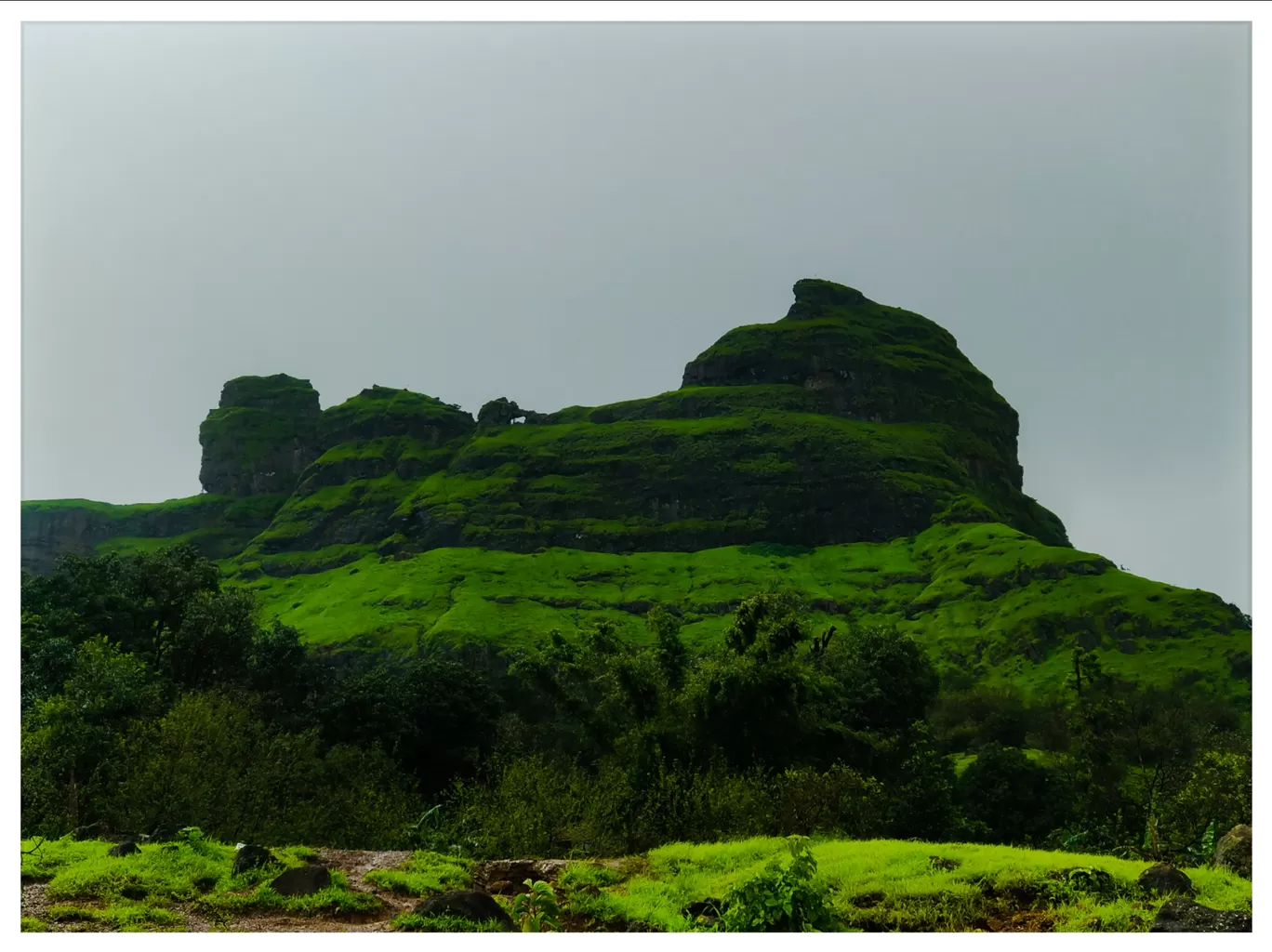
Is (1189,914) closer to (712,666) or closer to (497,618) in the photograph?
(712,666)

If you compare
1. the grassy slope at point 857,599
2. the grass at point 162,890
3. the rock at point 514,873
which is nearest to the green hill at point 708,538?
the grassy slope at point 857,599

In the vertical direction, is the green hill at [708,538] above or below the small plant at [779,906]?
above

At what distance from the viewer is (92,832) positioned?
24906mm

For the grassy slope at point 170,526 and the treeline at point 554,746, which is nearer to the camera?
the treeline at point 554,746

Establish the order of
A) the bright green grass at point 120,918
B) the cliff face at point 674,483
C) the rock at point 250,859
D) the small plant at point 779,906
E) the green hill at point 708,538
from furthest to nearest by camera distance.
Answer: the cliff face at point 674,483 < the green hill at point 708,538 < the rock at point 250,859 < the bright green grass at point 120,918 < the small plant at point 779,906

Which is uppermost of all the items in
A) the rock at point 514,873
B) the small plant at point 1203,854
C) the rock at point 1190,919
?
the rock at point 1190,919

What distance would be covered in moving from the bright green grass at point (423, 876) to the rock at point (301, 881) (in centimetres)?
127

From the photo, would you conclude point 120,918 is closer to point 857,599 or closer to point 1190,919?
point 1190,919

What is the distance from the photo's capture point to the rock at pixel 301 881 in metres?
16.6

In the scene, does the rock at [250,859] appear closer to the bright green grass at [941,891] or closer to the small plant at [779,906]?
the bright green grass at [941,891]

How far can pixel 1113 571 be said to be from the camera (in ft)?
418

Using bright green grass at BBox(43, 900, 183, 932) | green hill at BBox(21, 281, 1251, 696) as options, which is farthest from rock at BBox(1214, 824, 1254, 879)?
green hill at BBox(21, 281, 1251, 696)

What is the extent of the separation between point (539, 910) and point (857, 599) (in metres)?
124

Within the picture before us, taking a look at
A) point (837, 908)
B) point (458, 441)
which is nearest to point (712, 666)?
point (837, 908)
